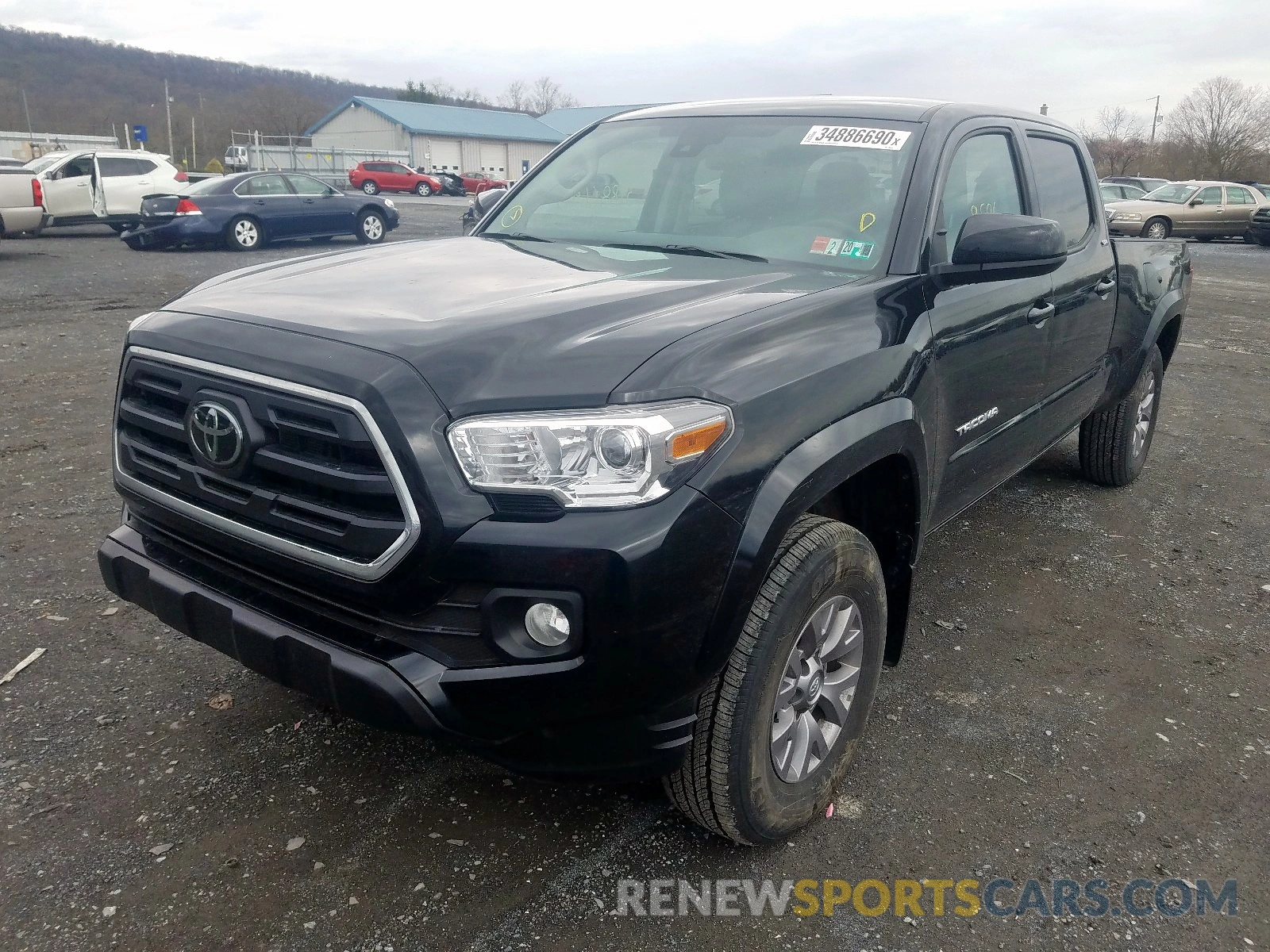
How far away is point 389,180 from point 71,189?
95.7ft

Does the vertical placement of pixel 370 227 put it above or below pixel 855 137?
below

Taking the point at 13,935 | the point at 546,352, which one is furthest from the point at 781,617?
the point at 13,935

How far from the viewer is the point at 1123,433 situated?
5223mm

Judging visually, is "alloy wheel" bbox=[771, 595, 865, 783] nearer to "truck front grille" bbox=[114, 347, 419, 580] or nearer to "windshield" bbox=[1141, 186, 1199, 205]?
"truck front grille" bbox=[114, 347, 419, 580]

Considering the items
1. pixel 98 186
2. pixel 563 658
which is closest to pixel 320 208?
pixel 98 186

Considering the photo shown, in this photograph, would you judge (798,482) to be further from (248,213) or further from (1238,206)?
(1238,206)

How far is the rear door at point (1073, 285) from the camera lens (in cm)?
386

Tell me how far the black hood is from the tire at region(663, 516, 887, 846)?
1.98 ft

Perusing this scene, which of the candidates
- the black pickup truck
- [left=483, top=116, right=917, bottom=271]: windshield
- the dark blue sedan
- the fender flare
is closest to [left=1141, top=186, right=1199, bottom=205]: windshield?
the dark blue sedan

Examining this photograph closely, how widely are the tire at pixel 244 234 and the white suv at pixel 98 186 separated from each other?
85.7 inches

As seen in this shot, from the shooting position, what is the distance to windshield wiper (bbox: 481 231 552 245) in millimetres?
3574

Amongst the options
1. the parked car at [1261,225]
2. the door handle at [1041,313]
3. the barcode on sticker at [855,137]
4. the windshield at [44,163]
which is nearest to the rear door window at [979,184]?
the barcode on sticker at [855,137]

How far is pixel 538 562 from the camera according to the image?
75.4 inches

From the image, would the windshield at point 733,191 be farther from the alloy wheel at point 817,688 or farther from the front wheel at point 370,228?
the front wheel at point 370,228
